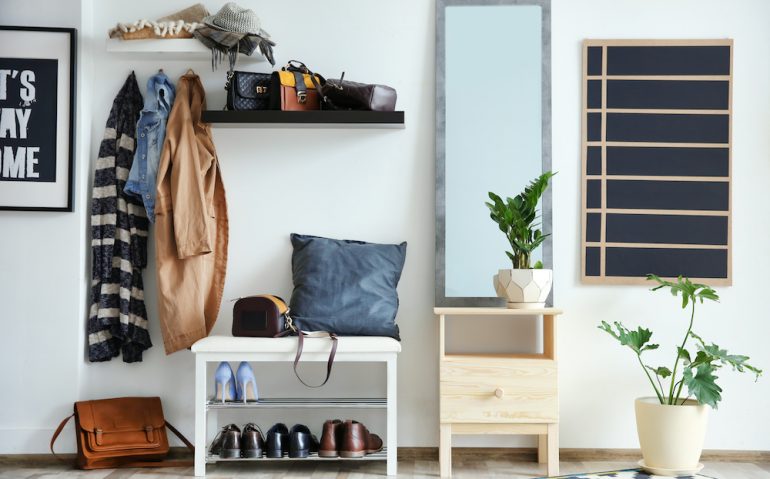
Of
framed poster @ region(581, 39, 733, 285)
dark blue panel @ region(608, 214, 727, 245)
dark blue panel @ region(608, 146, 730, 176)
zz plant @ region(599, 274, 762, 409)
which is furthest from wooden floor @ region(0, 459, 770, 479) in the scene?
dark blue panel @ region(608, 146, 730, 176)

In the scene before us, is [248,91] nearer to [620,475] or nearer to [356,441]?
[356,441]

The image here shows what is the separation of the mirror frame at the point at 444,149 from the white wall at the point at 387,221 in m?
0.05

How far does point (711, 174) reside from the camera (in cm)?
360

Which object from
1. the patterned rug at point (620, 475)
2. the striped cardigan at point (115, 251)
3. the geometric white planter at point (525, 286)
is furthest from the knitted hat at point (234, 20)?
the patterned rug at point (620, 475)

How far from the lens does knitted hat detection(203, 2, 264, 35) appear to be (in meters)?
3.36

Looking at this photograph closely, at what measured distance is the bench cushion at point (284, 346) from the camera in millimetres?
3156

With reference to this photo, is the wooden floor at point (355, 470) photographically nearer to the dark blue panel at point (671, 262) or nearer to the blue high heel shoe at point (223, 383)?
the blue high heel shoe at point (223, 383)

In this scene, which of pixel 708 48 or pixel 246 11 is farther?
pixel 708 48

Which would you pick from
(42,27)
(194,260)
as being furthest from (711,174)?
(42,27)

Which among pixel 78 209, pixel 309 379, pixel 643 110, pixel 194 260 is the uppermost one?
pixel 643 110

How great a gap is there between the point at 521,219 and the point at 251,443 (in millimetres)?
1414

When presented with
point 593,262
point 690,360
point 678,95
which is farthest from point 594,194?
point 690,360

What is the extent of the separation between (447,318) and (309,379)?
675 mm

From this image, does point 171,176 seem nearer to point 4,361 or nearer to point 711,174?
point 4,361
